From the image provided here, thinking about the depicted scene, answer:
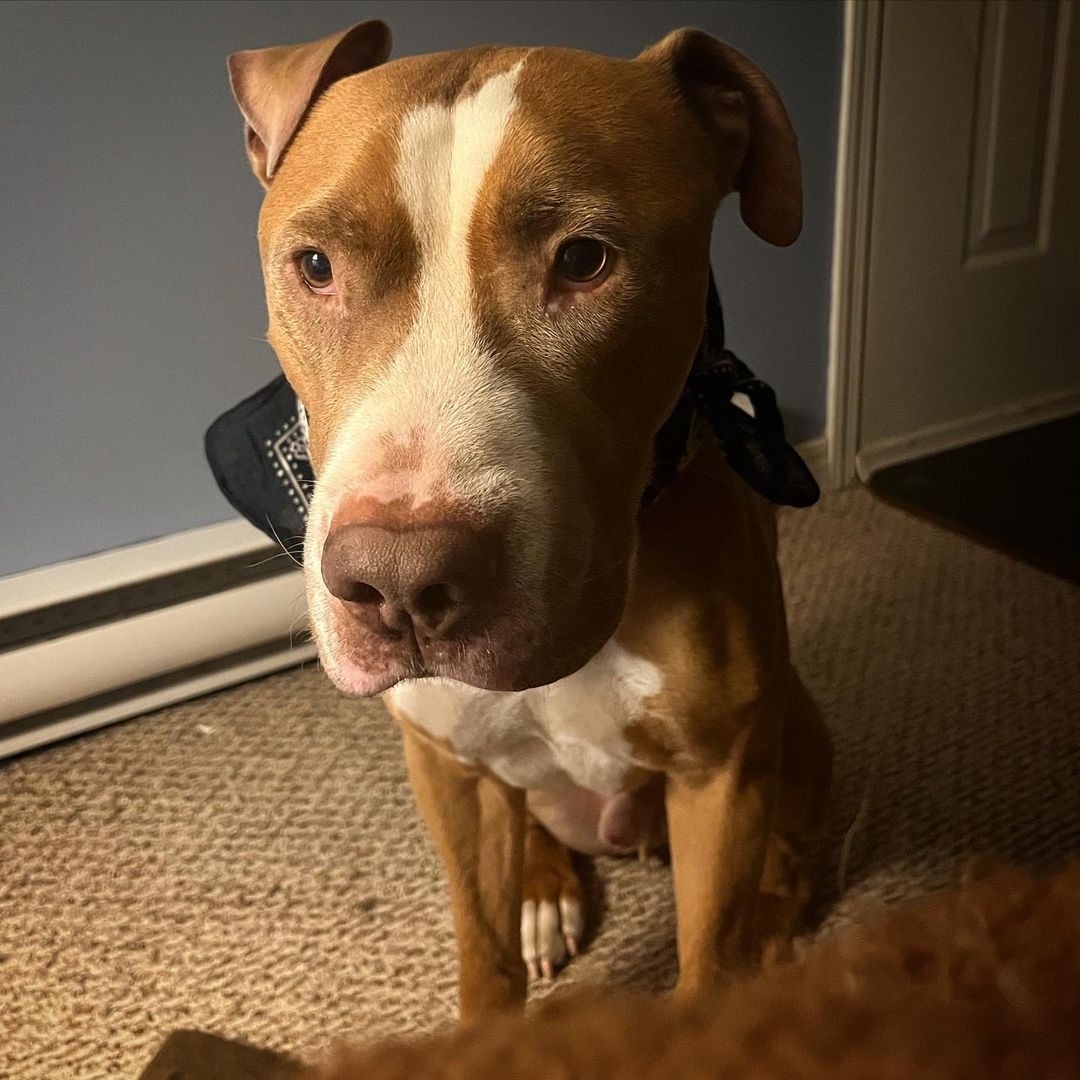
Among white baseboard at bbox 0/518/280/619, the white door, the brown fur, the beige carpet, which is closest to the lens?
the brown fur

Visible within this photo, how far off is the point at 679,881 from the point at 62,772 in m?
1.02

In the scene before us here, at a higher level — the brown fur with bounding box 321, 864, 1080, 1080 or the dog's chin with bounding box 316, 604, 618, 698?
the brown fur with bounding box 321, 864, 1080, 1080

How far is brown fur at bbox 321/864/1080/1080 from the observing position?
28 centimetres

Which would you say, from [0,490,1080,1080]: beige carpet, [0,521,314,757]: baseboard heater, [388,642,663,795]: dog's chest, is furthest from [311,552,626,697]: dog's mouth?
[0,521,314,757]: baseboard heater

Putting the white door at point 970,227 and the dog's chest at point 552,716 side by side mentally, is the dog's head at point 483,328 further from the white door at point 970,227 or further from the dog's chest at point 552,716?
the white door at point 970,227

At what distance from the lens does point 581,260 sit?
80 centimetres

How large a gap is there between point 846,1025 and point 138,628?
1545 mm

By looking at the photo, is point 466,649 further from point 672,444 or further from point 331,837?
point 331,837

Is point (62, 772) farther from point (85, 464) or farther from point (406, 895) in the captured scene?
point (406, 895)

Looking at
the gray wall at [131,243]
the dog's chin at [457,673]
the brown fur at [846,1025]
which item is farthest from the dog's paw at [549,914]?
the brown fur at [846,1025]

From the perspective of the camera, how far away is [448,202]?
2.52 ft

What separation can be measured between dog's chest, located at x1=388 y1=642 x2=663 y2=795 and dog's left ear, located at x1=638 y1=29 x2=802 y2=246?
1.35 ft

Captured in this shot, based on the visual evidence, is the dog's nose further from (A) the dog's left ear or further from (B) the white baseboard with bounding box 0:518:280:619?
(B) the white baseboard with bounding box 0:518:280:619

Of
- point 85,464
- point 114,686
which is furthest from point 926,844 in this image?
point 85,464
